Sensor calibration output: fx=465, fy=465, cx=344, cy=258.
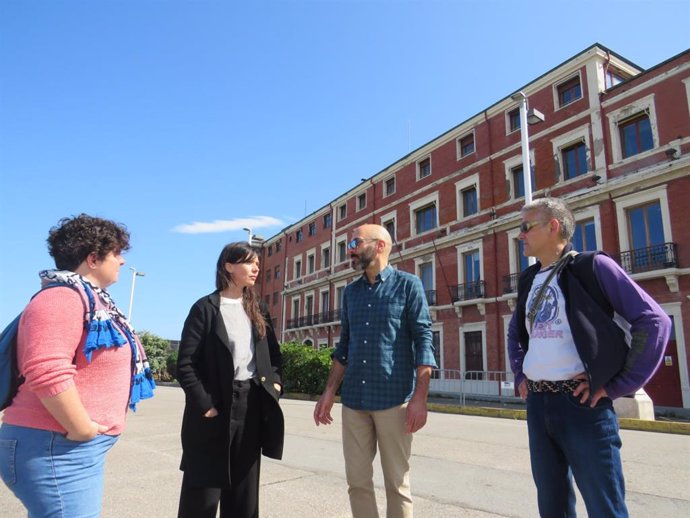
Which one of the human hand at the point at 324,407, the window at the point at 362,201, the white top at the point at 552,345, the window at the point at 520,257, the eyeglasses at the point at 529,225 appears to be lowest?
the human hand at the point at 324,407

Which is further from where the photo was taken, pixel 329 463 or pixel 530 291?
pixel 329 463

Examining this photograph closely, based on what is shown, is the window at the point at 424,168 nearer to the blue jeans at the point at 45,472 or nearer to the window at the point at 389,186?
the window at the point at 389,186

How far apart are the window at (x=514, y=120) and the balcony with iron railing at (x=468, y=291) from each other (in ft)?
24.4

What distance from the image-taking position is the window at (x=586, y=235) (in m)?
18.1

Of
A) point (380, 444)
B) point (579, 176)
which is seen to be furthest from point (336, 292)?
point (380, 444)

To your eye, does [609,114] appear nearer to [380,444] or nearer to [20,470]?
[380,444]

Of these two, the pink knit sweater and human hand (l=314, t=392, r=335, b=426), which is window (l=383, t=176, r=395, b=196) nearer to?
human hand (l=314, t=392, r=335, b=426)

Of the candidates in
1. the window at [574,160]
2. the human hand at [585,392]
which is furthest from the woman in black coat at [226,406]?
the window at [574,160]

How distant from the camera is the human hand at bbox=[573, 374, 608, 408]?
2.07 m

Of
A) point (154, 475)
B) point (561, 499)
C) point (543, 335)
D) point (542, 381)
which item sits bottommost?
point (154, 475)

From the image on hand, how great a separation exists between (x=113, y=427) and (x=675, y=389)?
58.0 ft

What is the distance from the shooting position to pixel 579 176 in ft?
61.3

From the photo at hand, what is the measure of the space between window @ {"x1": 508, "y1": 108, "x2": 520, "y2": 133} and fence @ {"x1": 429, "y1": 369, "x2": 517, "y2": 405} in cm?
1130

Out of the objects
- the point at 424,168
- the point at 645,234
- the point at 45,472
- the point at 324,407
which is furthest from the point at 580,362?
the point at 424,168
